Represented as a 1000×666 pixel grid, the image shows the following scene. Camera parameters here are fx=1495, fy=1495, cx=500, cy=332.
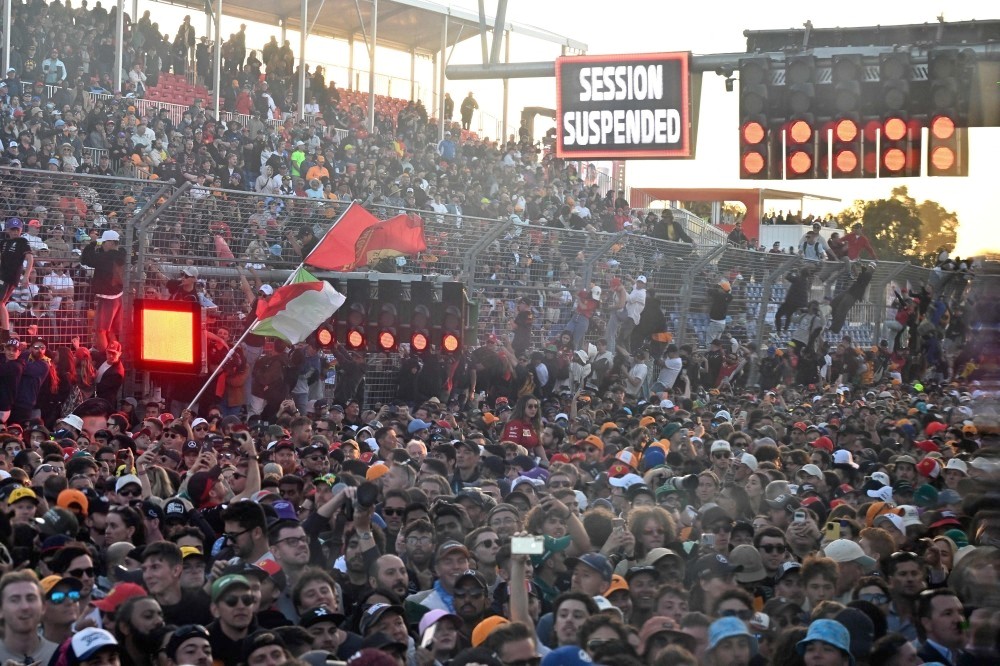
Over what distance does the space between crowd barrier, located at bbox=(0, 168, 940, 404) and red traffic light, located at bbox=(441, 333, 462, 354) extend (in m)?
0.41

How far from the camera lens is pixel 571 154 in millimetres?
14891

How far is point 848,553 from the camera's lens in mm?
8586

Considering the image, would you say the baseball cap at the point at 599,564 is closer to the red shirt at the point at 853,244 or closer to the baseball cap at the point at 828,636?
the baseball cap at the point at 828,636

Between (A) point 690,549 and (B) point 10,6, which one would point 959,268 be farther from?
(A) point 690,549

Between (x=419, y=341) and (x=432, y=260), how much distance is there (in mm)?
1276

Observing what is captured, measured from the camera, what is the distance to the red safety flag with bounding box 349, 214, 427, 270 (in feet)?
55.5

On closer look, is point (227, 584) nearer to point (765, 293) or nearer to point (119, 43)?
point (765, 293)

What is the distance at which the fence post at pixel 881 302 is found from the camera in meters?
28.2

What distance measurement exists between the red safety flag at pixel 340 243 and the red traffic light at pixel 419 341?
1525 mm

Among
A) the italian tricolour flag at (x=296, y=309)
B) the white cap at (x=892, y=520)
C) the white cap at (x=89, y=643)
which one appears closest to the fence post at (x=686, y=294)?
the italian tricolour flag at (x=296, y=309)

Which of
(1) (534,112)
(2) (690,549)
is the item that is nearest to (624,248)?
(2) (690,549)

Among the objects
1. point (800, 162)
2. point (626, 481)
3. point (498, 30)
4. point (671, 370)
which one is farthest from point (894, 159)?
point (671, 370)

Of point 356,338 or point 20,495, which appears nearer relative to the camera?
point 20,495

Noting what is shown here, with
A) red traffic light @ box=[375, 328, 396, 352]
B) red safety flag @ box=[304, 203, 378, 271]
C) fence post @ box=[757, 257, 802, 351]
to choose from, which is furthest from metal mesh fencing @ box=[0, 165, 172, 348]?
fence post @ box=[757, 257, 802, 351]
